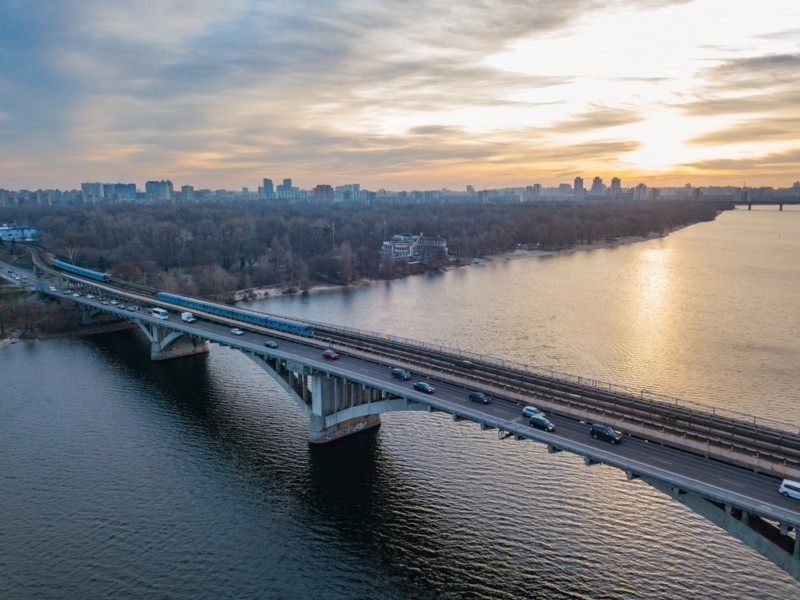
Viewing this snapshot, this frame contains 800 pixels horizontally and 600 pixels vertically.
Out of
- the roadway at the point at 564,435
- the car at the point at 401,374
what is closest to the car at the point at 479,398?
the roadway at the point at 564,435

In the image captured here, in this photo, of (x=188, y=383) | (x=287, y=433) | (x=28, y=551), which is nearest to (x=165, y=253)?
(x=188, y=383)

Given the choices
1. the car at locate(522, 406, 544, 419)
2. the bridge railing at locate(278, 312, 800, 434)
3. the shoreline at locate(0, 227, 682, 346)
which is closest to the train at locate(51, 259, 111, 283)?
the shoreline at locate(0, 227, 682, 346)

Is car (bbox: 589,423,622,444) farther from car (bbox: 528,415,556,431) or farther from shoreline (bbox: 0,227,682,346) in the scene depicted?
shoreline (bbox: 0,227,682,346)

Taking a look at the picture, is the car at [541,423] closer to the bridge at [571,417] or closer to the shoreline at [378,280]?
the bridge at [571,417]

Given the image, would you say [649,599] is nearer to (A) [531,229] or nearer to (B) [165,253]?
(B) [165,253]

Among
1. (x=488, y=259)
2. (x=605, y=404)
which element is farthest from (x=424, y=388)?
(x=488, y=259)
